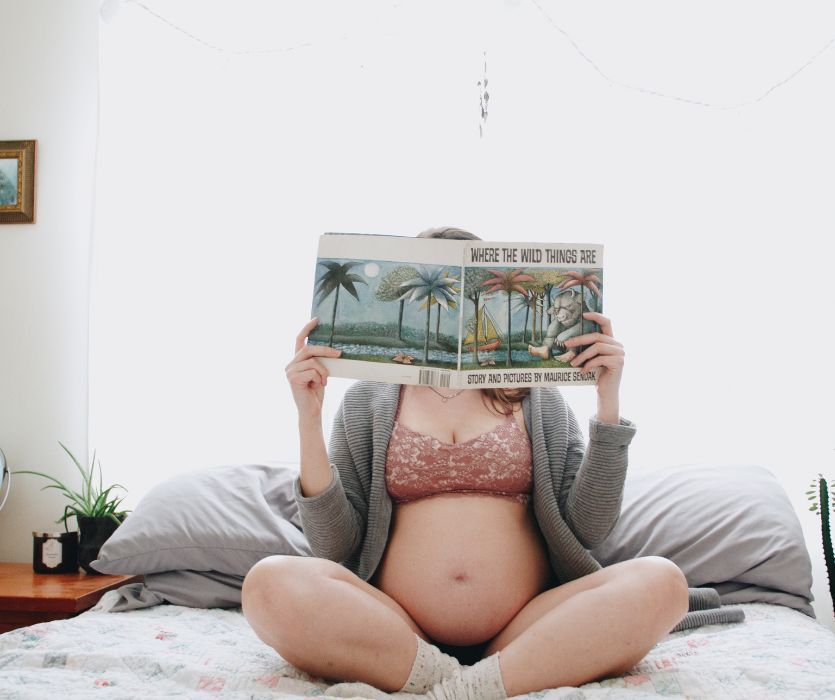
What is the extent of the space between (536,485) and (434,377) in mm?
309

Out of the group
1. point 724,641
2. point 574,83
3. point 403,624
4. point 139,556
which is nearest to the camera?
point 403,624

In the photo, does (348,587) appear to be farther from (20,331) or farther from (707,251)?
(20,331)

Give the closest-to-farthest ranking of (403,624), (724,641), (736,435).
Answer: (403,624)
(724,641)
(736,435)

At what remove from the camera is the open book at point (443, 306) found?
1.29 metres

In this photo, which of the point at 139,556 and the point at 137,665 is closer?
the point at 137,665

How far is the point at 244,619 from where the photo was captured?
5.09 feet

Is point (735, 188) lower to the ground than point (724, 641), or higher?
higher

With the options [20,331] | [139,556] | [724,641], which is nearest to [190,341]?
[20,331]

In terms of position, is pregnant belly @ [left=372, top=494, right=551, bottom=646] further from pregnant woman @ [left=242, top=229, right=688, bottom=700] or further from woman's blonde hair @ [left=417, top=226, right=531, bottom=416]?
woman's blonde hair @ [left=417, top=226, right=531, bottom=416]

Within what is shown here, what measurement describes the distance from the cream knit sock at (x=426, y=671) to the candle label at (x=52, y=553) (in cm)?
118

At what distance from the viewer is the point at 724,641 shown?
1.29 metres

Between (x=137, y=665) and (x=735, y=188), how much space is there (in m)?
1.70

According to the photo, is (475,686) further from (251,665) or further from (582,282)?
(582,282)

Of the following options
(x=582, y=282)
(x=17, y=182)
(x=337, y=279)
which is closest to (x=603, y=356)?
(x=582, y=282)
